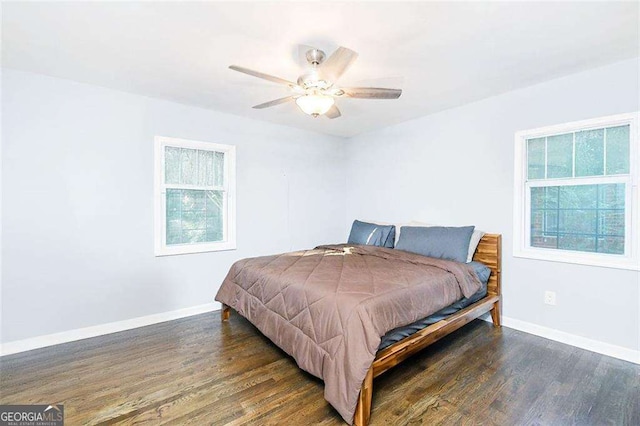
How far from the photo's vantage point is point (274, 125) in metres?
4.07

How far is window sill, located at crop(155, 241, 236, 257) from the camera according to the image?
3.21 m

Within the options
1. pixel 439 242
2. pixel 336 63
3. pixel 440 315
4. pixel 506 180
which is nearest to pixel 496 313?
pixel 439 242

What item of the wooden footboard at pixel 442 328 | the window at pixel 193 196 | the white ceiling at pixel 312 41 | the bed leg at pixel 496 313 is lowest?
the bed leg at pixel 496 313

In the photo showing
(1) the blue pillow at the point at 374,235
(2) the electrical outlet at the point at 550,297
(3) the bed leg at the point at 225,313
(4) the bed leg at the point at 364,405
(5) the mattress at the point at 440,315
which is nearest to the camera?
(4) the bed leg at the point at 364,405

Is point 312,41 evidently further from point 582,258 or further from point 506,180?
point 582,258

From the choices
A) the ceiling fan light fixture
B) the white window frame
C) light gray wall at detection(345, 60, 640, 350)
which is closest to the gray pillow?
light gray wall at detection(345, 60, 640, 350)

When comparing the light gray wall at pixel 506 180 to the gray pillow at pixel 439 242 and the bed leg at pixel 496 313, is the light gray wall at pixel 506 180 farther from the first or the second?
the gray pillow at pixel 439 242

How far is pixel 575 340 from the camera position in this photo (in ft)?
8.45

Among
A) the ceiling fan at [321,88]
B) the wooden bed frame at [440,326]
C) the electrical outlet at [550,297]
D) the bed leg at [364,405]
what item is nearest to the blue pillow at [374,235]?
the wooden bed frame at [440,326]

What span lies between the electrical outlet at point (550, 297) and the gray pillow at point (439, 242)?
0.77 metres

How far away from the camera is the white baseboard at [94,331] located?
98.3 inches

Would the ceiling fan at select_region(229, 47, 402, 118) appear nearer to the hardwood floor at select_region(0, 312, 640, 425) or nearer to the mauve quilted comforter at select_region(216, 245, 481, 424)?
the mauve quilted comforter at select_region(216, 245, 481, 424)

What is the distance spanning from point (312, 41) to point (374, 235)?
2.46 m

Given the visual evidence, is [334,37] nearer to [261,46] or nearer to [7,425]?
[261,46]
